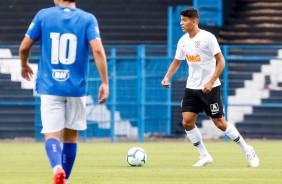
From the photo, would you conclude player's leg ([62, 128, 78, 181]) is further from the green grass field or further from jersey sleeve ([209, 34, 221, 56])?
jersey sleeve ([209, 34, 221, 56])

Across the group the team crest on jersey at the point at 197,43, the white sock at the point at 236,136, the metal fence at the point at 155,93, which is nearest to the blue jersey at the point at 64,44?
the team crest on jersey at the point at 197,43

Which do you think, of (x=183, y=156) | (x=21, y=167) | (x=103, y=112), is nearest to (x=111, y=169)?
(x=21, y=167)

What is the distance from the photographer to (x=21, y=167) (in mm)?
14242

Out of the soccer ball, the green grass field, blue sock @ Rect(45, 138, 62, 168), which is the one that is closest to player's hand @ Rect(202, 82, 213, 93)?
the green grass field

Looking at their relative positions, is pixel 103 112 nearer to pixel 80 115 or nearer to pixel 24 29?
pixel 24 29

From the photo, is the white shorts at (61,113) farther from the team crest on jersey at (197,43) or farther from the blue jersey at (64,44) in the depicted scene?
the team crest on jersey at (197,43)

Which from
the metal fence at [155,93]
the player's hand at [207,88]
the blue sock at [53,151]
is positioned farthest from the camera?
the metal fence at [155,93]

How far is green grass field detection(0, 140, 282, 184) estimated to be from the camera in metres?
11.7

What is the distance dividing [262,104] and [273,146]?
351 centimetres

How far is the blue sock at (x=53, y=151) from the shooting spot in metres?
9.54

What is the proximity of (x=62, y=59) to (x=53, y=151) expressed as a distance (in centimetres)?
89

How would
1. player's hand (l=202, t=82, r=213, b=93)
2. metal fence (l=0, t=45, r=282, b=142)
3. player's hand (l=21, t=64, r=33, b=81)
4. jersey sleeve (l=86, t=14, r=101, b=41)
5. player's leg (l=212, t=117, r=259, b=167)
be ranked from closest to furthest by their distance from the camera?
jersey sleeve (l=86, t=14, r=101, b=41)
player's hand (l=21, t=64, r=33, b=81)
player's hand (l=202, t=82, r=213, b=93)
player's leg (l=212, t=117, r=259, b=167)
metal fence (l=0, t=45, r=282, b=142)

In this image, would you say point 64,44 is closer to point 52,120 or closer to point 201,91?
point 52,120

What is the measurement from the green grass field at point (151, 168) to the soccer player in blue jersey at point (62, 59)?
173 cm
